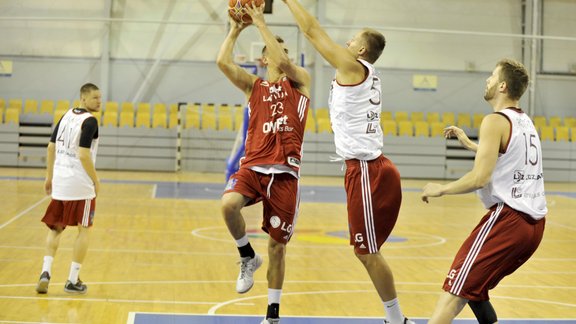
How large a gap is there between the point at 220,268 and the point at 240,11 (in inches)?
137

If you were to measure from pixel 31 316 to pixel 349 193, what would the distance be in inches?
101

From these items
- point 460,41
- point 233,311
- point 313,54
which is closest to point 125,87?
point 313,54

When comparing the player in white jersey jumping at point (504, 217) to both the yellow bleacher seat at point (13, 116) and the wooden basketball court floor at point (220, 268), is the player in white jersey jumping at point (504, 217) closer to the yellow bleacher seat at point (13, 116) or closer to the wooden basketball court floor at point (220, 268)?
the wooden basketball court floor at point (220, 268)

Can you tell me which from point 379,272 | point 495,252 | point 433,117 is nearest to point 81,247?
point 379,272

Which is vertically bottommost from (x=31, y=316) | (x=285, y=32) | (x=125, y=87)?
(x=31, y=316)

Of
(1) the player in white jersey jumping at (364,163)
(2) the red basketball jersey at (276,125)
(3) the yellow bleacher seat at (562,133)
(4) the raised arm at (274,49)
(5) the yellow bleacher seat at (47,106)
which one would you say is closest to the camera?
(1) the player in white jersey jumping at (364,163)

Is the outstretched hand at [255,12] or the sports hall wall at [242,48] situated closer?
the outstretched hand at [255,12]

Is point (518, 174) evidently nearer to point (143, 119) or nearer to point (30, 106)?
point (143, 119)

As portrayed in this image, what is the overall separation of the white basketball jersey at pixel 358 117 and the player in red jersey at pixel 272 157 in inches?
22.6

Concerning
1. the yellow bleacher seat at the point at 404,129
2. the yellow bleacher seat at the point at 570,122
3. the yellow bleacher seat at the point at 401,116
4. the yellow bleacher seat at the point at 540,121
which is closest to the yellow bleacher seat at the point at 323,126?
the yellow bleacher seat at the point at 404,129

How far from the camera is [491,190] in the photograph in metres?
4.49

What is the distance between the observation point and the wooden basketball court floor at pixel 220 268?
663cm

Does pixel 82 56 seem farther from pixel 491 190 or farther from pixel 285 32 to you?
pixel 491 190

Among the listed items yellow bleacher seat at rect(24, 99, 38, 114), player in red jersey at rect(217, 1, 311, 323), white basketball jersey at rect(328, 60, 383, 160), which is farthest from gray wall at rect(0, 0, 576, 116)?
white basketball jersey at rect(328, 60, 383, 160)
